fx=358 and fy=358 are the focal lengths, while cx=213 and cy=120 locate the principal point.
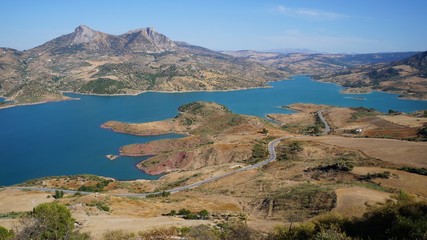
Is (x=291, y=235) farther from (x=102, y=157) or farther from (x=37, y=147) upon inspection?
(x=37, y=147)

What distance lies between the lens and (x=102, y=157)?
115438 millimetres

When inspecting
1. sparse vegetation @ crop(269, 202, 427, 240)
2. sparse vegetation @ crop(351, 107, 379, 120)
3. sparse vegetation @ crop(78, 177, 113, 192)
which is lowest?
sparse vegetation @ crop(78, 177, 113, 192)

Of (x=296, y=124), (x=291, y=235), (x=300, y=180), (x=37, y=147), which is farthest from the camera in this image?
(x=296, y=124)

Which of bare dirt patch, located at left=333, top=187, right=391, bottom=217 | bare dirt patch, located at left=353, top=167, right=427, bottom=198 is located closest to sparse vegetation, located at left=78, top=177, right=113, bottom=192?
bare dirt patch, located at left=333, top=187, right=391, bottom=217

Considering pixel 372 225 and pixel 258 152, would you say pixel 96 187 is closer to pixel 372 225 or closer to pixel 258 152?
pixel 258 152

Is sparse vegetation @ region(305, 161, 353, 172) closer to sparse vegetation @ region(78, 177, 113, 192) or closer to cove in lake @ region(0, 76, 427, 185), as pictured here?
sparse vegetation @ region(78, 177, 113, 192)

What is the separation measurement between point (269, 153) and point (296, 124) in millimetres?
Result: 71071

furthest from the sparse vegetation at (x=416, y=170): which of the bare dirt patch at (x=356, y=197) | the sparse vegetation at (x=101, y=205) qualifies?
the sparse vegetation at (x=101, y=205)

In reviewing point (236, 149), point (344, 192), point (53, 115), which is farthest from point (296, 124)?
point (53, 115)

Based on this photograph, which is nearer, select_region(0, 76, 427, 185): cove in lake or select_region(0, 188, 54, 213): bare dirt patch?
select_region(0, 188, 54, 213): bare dirt patch

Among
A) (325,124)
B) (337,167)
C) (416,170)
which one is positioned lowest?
(325,124)

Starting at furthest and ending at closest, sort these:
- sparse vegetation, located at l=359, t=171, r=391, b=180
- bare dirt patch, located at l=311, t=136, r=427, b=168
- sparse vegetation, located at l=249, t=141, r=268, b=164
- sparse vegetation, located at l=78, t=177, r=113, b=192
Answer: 1. sparse vegetation, located at l=249, t=141, r=268, b=164
2. sparse vegetation, located at l=78, t=177, r=113, b=192
3. bare dirt patch, located at l=311, t=136, r=427, b=168
4. sparse vegetation, located at l=359, t=171, r=391, b=180

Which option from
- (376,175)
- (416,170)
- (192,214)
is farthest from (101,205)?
(416,170)

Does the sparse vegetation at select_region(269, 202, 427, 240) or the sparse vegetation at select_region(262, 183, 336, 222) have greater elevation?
the sparse vegetation at select_region(269, 202, 427, 240)
